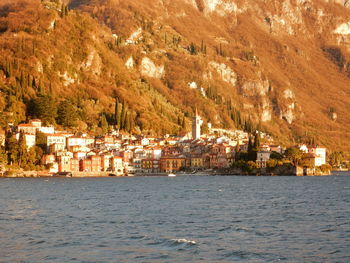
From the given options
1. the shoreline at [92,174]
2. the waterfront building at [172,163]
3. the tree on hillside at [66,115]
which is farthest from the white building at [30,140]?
the waterfront building at [172,163]

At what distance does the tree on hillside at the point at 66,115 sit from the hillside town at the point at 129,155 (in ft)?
17.6

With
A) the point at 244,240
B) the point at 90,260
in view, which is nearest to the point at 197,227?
the point at 244,240

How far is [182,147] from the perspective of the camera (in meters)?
193

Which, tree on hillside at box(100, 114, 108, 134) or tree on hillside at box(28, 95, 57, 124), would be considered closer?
tree on hillside at box(28, 95, 57, 124)

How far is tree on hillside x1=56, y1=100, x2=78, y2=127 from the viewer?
184 meters

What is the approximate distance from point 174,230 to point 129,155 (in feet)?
443

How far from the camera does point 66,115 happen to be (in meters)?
184

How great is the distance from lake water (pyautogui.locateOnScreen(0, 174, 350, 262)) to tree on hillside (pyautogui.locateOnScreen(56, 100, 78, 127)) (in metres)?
109

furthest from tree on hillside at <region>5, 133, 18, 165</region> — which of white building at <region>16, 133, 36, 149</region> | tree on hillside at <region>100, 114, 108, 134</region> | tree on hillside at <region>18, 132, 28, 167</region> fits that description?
tree on hillside at <region>100, 114, 108, 134</region>

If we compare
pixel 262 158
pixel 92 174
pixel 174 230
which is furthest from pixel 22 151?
pixel 174 230

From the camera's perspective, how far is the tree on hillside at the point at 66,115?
18375 cm

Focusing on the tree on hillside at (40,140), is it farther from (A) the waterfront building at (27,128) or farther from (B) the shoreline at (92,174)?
(B) the shoreline at (92,174)

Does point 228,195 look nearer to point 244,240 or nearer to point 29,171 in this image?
point 244,240

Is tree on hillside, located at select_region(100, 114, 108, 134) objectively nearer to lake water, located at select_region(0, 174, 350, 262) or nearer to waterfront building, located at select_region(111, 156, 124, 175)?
waterfront building, located at select_region(111, 156, 124, 175)
